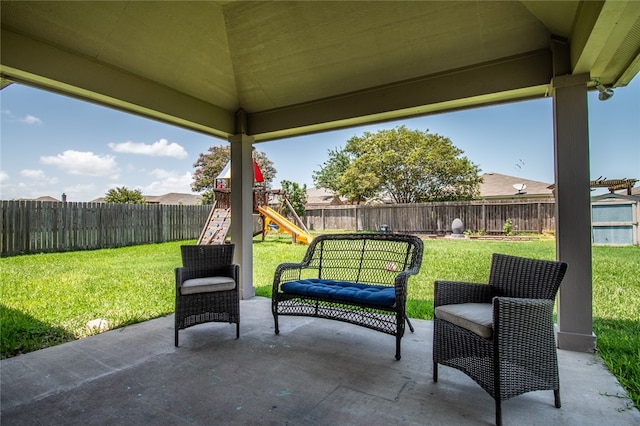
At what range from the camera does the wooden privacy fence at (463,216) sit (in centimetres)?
671

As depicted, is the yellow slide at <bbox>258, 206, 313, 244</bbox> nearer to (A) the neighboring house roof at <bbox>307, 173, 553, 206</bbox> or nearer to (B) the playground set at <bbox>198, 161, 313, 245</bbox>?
(B) the playground set at <bbox>198, 161, 313, 245</bbox>

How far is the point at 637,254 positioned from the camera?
5.19 metres

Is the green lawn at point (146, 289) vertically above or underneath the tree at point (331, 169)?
underneath

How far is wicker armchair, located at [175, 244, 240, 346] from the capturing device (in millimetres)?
2965

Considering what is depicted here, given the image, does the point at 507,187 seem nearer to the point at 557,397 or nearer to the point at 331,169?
the point at 331,169

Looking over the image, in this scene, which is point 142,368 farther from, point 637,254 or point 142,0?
point 637,254

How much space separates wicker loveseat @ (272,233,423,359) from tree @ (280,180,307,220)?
6.97m

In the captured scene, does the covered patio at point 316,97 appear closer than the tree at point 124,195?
Yes

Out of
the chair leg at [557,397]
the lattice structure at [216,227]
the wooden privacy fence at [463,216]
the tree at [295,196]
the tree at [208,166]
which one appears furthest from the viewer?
the tree at [208,166]

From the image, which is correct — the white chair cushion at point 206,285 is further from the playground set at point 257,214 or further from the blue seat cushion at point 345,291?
the playground set at point 257,214

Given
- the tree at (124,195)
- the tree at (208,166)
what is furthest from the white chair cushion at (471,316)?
the tree at (208,166)

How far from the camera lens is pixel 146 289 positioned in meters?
4.74

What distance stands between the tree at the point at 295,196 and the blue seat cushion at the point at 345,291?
24.8 ft

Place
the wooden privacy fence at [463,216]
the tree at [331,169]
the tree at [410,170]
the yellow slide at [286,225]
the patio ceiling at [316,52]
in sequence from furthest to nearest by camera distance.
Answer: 1. the tree at [331,169]
2. the tree at [410,170]
3. the yellow slide at [286,225]
4. the wooden privacy fence at [463,216]
5. the patio ceiling at [316,52]
